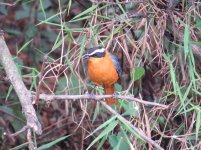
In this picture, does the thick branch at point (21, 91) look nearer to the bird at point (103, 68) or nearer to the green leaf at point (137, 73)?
the green leaf at point (137, 73)

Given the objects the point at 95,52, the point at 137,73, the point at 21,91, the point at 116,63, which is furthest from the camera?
the point at 116,63

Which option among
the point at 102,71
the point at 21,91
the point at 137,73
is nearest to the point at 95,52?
the point at 102,71

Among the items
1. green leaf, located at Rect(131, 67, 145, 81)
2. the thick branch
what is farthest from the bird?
the thick branch

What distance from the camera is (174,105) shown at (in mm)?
3443

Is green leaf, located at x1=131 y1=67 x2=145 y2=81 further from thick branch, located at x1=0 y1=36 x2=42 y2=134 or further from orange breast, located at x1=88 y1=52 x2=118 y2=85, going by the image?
thick branch, located at x1=0 y1=36 x2=42 y2=134

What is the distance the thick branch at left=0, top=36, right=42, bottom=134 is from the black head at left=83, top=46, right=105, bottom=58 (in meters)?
0.79

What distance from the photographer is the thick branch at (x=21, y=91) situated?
2455 mm

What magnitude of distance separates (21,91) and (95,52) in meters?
1.10

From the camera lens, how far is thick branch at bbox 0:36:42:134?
2.46 meters

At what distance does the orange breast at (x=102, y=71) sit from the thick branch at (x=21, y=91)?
999mm

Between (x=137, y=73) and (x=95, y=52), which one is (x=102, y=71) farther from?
(x=137, y=73)

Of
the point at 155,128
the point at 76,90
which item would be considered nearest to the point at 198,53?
the point at 155,128

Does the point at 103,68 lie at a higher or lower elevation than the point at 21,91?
lower

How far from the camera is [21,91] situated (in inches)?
106
